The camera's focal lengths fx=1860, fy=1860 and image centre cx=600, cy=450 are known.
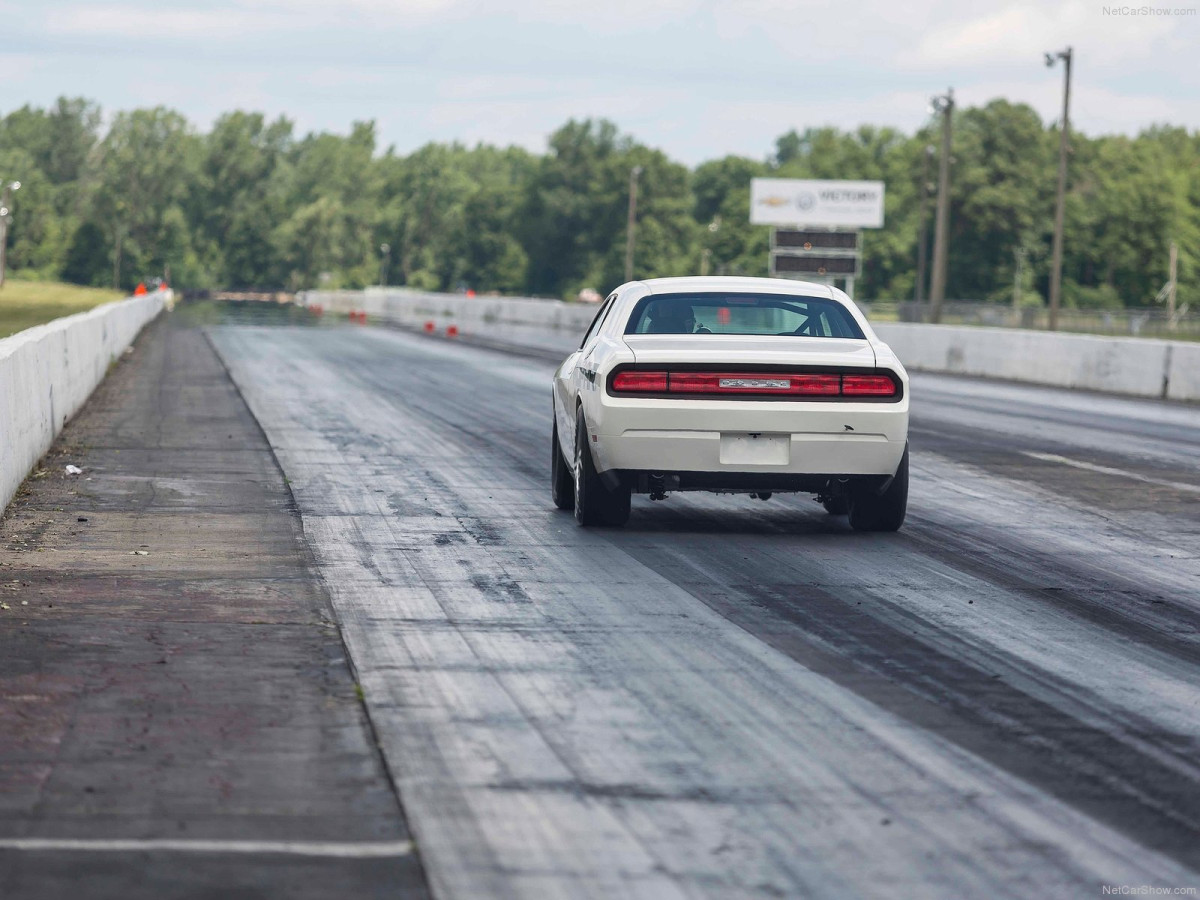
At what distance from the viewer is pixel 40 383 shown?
15.0m

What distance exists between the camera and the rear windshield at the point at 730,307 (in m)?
11.2

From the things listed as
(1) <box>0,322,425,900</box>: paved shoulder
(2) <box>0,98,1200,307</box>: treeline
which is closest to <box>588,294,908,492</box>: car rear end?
(1) <box>0,322,425,900</box>: paved shoulder

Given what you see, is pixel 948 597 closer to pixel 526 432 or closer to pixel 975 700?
pixel 975 700

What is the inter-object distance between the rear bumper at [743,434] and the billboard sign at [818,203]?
3294 inches

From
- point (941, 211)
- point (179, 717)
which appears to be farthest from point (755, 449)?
point (941, 211)

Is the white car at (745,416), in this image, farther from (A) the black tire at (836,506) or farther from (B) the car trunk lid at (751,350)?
(A) the black tire at (836,506)

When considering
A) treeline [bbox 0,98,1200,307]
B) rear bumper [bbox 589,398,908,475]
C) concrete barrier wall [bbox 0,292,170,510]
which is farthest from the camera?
treeline [bbox 0,98,1200,307]

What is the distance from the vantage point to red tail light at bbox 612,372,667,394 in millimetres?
10484

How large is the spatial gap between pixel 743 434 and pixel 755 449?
0.35 ft

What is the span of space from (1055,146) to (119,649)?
471 feet

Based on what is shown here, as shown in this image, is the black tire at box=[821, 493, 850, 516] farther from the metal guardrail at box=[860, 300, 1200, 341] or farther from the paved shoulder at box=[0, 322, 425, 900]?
the metal guardrail at box=[860, 300, 1200, 341]

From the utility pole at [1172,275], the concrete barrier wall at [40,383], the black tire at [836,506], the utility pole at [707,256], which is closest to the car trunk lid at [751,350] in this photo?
the black tire at [836,506]

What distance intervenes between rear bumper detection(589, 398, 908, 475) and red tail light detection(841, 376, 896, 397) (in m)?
0.07

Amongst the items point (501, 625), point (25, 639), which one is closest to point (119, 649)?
point (25, 639)
